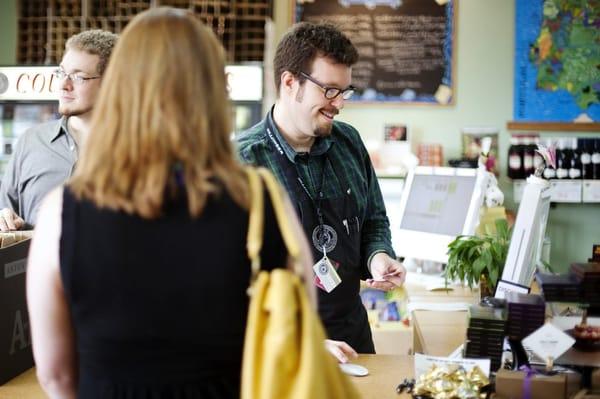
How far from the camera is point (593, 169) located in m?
5.81

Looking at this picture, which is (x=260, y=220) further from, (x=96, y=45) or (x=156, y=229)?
(x=96, y=45)

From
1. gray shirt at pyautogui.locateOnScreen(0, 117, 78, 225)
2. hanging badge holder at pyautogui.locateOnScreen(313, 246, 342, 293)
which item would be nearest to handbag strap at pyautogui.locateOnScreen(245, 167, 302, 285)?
hanging badge holder at pyautogui.locateOnScreen(313, 246, 342, 293)

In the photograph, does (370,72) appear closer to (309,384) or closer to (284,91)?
(284,91)

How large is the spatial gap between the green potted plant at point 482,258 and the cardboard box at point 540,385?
32.1 inches

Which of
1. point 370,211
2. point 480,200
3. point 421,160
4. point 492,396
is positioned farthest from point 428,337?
point 421,160

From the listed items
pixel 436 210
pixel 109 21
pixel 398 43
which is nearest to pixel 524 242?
pixel 436 210

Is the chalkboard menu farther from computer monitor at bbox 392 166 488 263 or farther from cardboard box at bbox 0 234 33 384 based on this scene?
cardboard box at bbox 0 234 33 384

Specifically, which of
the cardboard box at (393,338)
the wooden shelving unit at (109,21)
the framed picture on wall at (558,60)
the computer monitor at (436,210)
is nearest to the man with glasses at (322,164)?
the cardboard box at (393,338)

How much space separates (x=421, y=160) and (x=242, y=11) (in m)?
1.79

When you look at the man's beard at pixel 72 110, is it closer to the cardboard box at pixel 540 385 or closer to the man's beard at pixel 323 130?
the man's beard at pixel 323 130

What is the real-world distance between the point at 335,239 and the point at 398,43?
3983mm

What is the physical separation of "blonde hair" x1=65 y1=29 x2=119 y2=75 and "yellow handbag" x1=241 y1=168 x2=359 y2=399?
1.65m

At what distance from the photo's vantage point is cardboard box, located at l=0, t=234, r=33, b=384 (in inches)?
75.8

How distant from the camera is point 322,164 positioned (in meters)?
2.46
